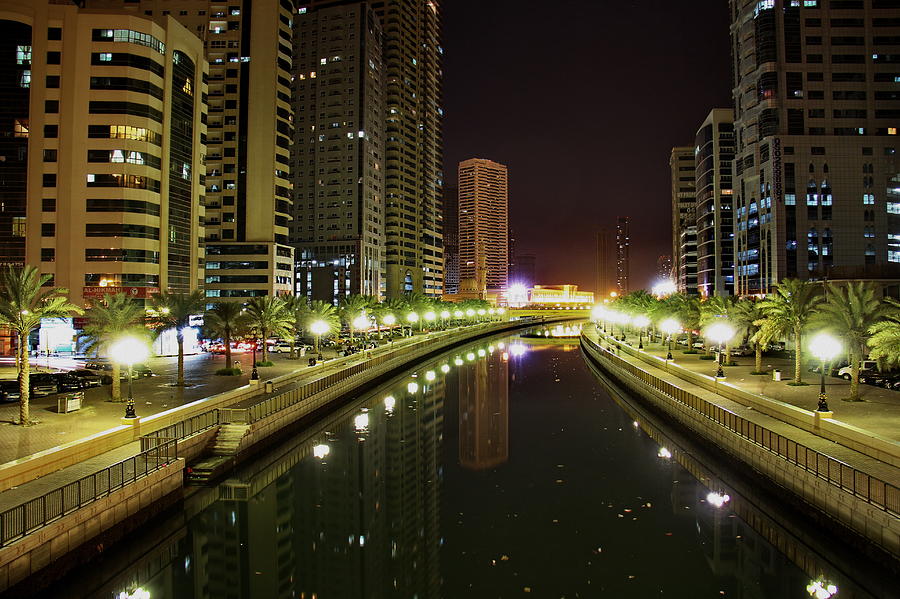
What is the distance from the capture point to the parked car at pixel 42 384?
111ft

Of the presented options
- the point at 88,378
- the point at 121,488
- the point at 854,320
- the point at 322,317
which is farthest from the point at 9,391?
the point at 854,320

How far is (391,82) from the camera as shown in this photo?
163 metres

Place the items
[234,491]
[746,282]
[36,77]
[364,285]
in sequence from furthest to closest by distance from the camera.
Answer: [364,285]
[746,282]
[36,77]
[234,491]

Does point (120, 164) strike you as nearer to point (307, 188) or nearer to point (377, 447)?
point (377, 447)

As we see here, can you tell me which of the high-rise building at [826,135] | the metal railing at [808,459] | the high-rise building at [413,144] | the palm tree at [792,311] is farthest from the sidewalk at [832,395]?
the high-rise building at [413,144]

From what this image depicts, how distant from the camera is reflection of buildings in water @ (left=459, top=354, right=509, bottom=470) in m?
32.0

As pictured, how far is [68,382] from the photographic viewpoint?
35.2m

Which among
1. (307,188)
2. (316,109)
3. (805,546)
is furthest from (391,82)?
Answer: (805,546)

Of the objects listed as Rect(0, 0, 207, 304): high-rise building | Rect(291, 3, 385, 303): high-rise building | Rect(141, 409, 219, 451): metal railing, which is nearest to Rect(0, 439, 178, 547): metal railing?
Rect(141, 409, 219, 451): metal railing

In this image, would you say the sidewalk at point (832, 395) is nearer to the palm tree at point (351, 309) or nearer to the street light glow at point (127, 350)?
the street light glow at point (127, 350)

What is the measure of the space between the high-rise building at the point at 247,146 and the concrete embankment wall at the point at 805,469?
78.0 metres

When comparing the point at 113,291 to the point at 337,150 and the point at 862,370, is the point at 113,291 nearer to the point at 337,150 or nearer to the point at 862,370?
the point at 862,370

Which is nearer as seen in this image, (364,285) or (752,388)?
(752,388)

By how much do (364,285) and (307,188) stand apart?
2893 centimetres
